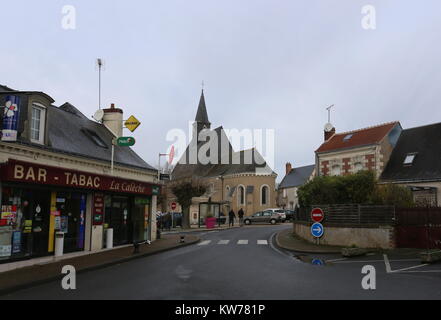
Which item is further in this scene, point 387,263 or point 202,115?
point 202,115

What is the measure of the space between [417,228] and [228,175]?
41603 mm

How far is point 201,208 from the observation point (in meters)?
37.2

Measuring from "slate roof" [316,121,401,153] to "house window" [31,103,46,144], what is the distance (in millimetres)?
23229

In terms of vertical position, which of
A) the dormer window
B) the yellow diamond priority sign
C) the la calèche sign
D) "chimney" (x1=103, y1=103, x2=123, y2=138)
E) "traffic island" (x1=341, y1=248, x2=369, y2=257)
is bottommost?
"traffic island" (x1=341, y1=248, x2=369, y2=257)

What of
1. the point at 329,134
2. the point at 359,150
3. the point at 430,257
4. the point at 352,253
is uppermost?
the point at 329,134

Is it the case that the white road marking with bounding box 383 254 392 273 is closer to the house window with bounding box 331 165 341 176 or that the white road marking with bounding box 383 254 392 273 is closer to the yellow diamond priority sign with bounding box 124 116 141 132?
the yellow diamond priority sign with bounding box 124 116 141 132

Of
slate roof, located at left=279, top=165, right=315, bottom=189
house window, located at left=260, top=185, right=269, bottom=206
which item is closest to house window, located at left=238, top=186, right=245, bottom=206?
house window, located at left=260, top=185, right=269, bottom=206

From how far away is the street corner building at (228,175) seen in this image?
52.8m

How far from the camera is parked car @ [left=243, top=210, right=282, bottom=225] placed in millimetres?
37625

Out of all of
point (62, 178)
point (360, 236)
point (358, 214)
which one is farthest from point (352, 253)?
point (62, 178)

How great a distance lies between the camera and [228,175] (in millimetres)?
56812

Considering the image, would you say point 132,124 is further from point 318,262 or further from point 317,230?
point 318,262

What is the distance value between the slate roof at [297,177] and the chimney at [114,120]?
3923 cm
